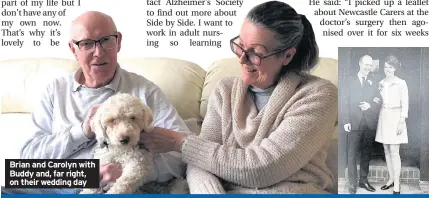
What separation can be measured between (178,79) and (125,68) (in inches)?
4.2

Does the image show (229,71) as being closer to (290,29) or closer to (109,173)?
(290,29)

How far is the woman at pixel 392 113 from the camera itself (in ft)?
3.37

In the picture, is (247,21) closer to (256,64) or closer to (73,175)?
(256,64)

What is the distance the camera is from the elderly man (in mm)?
1020

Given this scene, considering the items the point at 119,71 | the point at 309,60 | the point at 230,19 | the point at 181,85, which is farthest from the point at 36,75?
the point at 309,60

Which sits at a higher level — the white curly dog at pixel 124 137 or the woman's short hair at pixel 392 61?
the woman's short hair at pixel 392 61

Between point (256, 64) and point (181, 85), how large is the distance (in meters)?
0.16

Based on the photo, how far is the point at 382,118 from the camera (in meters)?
1.03

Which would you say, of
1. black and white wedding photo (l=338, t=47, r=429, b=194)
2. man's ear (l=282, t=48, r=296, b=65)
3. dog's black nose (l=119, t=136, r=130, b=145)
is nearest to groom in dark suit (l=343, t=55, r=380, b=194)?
black and white wedding photo (l=338, t=47, r=429, b=194)

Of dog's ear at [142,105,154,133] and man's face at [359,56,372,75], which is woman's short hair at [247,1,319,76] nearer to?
man's face at [359,56,372,75]

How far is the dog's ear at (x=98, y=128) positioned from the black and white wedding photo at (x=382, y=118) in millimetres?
432

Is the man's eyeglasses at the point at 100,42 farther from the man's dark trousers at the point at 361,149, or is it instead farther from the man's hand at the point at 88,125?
the man's dark trousers at the point at 361,149

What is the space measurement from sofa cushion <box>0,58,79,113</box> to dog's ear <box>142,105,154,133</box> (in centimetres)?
20
